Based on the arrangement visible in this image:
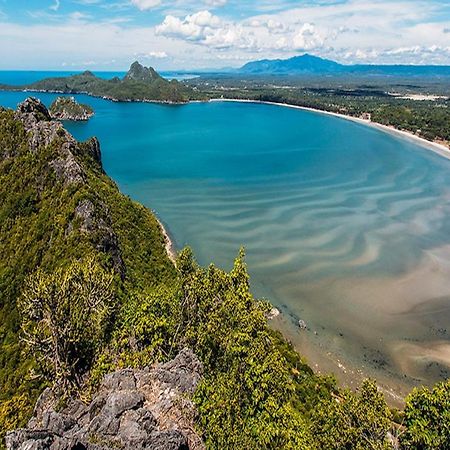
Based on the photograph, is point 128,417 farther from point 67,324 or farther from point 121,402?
point 67,324

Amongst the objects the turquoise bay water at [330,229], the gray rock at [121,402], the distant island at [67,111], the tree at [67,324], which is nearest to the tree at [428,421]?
the gray rock at [121,402]

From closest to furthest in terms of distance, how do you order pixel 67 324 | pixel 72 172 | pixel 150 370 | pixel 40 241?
1. pixel 150 370
2. pixel 67 324
3. pixel 40 241
4. pixel 72 172

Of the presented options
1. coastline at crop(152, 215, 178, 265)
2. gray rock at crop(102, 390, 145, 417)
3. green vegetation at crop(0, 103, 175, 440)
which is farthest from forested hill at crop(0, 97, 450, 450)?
coastline at crop(152, 215, 178, 265)

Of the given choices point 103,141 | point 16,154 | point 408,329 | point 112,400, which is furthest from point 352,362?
point 103,141

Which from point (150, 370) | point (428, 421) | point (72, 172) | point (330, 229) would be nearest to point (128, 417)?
point (150, 370)

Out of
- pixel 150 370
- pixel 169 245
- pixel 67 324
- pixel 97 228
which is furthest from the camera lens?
pixel 169 245

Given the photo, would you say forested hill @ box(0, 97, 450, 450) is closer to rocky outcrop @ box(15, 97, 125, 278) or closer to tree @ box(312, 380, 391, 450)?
tree @ box(312, 380, 391, 450)

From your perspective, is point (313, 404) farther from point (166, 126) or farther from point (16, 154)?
point (166, 126)
